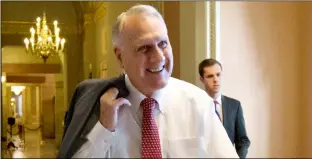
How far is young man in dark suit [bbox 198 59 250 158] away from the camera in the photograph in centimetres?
65

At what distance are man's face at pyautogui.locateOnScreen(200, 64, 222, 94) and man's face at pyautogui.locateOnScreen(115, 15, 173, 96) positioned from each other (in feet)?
0.89

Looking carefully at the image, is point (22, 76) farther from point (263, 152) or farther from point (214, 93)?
point (263, 152)

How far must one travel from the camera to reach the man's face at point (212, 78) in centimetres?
70

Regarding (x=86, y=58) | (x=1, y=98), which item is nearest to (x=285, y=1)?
(x=86, y=58)

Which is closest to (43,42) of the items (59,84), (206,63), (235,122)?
(59,84)

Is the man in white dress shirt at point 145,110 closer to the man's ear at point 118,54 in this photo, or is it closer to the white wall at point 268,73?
the man's ear at point 118,54

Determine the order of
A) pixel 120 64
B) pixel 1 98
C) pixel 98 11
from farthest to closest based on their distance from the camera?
pixel 98 11 < pixel 1 98 < pixel 120 64

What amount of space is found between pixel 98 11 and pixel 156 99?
0.38 meters

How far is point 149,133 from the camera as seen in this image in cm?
47

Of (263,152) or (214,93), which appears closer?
(214,93)

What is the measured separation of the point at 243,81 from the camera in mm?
819

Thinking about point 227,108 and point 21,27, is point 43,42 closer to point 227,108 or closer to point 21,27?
point 21,27

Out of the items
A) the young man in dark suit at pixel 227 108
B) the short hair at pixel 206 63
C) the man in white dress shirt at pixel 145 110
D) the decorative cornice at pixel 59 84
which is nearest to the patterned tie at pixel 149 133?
the man in white dress shirt at pixel 145 110

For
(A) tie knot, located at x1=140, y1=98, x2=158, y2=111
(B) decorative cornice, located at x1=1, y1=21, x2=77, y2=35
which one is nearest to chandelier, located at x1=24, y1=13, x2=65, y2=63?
(B) decorative cornice, located at x1=1, y1=21, x2=77, y2=35
